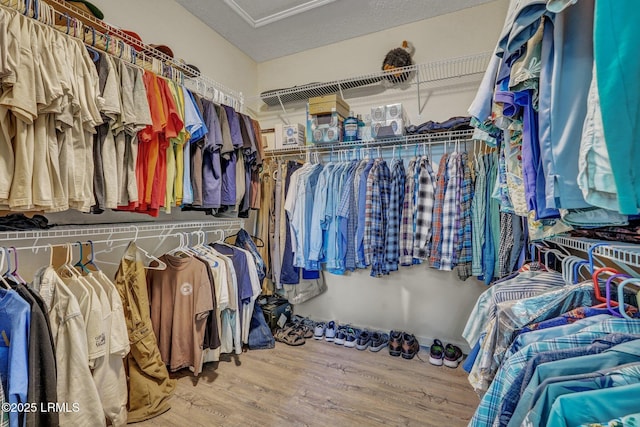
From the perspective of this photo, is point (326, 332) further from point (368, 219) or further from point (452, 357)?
point (368, 219)

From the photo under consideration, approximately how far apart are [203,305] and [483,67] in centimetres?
281

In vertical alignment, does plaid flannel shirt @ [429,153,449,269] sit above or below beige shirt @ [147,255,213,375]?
above

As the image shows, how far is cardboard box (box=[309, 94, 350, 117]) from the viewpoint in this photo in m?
2.45

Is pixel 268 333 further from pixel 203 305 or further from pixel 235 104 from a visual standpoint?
pixel 235 104

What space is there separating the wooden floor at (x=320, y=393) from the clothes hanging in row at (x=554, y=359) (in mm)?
908

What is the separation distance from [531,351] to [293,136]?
2424mm

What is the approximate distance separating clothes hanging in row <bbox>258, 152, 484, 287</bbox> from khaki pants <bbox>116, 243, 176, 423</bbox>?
114 centimetres

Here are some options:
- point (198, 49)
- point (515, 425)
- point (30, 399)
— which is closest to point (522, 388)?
point (515, 425)

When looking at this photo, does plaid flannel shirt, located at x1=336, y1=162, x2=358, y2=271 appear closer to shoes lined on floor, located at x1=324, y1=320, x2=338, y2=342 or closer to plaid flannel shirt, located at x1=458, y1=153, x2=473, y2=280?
shoes lined on floor, located at x1=324, y1=320, x2=338, y2=342

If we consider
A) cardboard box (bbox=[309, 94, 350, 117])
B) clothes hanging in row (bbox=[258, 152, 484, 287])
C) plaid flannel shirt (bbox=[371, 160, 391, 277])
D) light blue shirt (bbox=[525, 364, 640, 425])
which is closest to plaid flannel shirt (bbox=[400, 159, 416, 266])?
clothes hanging in row (bbox=[258, 152, 484, 287])

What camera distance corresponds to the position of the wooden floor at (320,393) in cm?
158

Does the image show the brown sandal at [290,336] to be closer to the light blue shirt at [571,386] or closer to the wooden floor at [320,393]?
the wooden floor at [320,393]

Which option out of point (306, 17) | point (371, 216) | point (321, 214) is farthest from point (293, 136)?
point (371, 216)

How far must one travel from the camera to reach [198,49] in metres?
2.56
